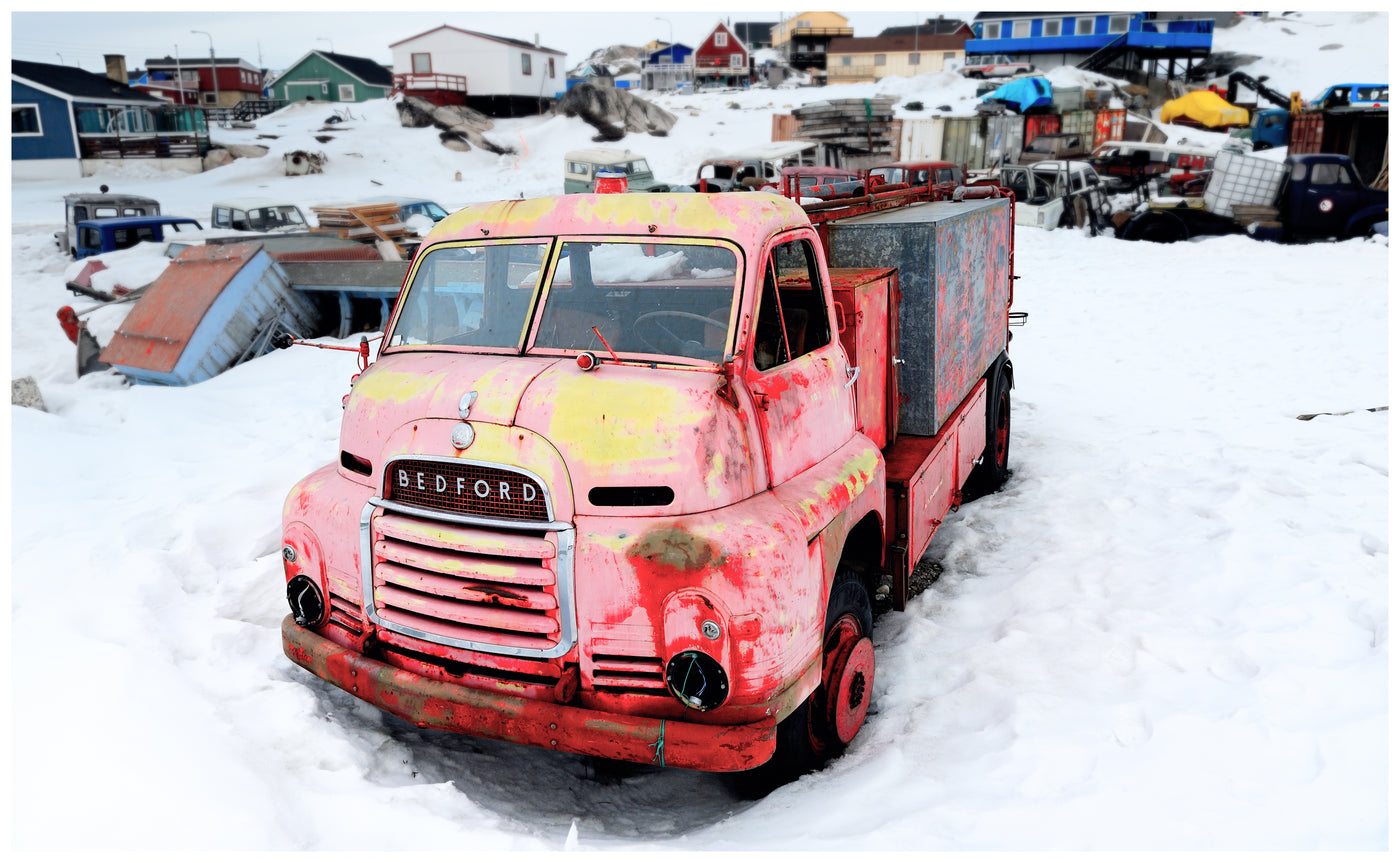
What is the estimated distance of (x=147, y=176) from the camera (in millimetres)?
34719

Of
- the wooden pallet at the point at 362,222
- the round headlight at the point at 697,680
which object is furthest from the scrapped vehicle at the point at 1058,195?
the round headlight at the point at 697,680

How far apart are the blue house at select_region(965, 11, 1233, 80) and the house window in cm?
5026

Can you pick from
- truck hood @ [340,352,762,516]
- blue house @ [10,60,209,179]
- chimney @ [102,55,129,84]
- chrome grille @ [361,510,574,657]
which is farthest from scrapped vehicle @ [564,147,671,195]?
chimney @ [102,55,129,84]

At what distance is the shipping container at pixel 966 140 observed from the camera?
33125mm

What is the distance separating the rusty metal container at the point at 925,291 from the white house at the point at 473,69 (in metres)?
49.6

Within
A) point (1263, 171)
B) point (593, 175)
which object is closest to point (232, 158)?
point (593, 175)

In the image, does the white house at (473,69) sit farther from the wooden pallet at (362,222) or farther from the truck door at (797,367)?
the truck door at (797,367)

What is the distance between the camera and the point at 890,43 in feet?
224

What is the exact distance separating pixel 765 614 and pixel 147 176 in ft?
128

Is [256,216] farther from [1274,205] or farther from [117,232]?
[1274,205]

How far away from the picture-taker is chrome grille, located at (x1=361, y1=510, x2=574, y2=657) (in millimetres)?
3516

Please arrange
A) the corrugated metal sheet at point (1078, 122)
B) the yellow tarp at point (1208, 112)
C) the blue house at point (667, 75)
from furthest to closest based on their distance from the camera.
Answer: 1. the blue house at point (667, 75)
2. the yellow tarp at point (1208, 112)
3. the corrugated metal sheet at point (1078, 122)

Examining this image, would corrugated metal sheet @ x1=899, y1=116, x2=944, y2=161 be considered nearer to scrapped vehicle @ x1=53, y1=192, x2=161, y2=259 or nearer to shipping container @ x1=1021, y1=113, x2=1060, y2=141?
shipping container @ x1=1021, y1=113, x2=1060, y2=141

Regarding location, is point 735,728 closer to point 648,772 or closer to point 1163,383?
point 648,772
